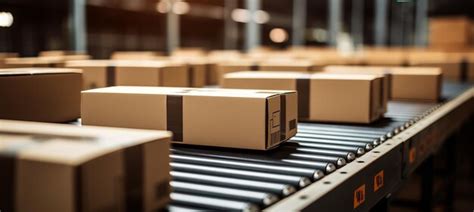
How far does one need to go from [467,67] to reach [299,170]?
5249 millimetres

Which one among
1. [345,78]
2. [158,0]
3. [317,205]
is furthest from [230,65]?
[158,0]

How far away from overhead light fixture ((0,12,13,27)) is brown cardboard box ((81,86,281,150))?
3.48 metres

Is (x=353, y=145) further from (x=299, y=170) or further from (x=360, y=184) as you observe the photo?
(x=299, y=170)

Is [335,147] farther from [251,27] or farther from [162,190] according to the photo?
[251,27]

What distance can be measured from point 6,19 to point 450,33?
8.62 metres

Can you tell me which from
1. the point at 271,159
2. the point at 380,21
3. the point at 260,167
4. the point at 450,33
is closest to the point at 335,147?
the point at 271,159

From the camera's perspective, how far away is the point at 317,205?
4.33 ft

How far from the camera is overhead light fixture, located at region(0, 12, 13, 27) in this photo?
506 cm

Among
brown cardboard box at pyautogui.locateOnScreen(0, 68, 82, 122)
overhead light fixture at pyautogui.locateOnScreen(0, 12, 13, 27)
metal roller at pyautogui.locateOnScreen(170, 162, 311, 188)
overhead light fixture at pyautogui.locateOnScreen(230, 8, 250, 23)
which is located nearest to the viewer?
metal roller at pyautogui.locateOnScreen(170, 162, 311, 188)

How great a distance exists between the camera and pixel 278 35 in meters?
13.3

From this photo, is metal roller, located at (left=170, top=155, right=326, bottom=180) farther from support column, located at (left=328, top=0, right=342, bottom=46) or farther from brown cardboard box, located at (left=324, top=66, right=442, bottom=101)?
support column, located at (left=328, top=0, right=342, bottom=46)

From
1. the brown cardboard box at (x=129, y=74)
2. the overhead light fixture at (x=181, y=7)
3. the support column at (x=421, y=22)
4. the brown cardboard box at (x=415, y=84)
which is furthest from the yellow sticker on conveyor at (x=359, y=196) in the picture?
the support column at (x=421, y=22)

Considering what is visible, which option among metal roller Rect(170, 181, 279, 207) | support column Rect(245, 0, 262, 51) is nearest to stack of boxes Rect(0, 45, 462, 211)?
metal roller Rect(170, 181, 279, 207)

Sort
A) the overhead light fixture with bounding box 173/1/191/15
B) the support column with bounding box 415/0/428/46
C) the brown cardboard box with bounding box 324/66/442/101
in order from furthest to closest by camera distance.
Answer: the support column with bounding box 415/0/428/46 → the overhead light fixture with bounding box 173/1/191/15 → the brown cardboard box with bounding box 324/66/442/101
